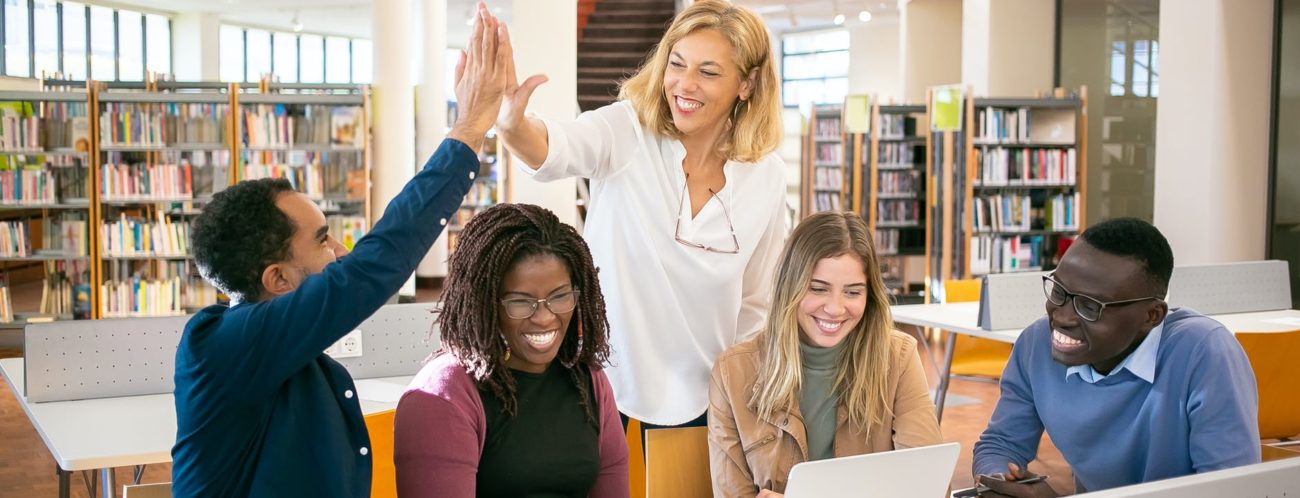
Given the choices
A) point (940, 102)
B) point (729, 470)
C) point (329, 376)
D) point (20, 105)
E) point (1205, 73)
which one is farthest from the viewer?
point (940, 102)

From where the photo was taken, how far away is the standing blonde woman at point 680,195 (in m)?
2.23

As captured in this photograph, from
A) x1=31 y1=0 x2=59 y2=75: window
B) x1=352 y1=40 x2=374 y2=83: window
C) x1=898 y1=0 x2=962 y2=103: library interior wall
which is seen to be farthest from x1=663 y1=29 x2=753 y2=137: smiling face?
x1=352 y1=40 x2=374 y2=83: window

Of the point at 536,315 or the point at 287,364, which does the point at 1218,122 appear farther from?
the point at 287,364

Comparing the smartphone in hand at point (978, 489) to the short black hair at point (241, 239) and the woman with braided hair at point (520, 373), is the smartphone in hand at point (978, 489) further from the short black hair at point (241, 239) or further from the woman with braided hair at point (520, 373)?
the short black hair at point (241, 239)

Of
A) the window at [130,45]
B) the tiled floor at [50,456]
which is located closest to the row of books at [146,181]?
the tiled floor at [50,456]

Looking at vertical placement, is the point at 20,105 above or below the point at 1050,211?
above

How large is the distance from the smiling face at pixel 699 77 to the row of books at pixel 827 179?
9.88 m

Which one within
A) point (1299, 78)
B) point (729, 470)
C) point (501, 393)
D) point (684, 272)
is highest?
point (1299, 78)

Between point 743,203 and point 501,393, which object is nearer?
point 501,393

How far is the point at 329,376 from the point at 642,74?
0.94m

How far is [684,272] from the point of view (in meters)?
2.26

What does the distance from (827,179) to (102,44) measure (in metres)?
10.4

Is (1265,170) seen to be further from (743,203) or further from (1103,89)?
(743,203)

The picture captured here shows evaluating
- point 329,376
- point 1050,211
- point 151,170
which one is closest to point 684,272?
point 329,376
